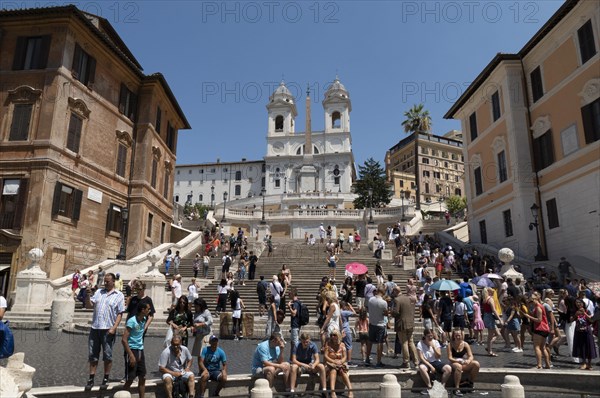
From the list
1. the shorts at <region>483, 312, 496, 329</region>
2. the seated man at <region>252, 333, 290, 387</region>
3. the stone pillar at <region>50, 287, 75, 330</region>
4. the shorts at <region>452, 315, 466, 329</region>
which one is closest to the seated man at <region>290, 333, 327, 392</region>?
the seated man at <region>252, 333, 290, 387</region>

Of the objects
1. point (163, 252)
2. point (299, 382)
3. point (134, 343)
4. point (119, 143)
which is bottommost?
point (299, 382)

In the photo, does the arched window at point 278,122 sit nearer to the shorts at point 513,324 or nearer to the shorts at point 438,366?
the shorts at point 513,324

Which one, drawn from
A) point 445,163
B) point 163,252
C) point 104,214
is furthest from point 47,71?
point 445,163

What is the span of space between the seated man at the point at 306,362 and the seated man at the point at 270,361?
0.12 metres

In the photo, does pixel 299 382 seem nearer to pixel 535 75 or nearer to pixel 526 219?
pixel 526 219

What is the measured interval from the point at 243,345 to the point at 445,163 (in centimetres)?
9311

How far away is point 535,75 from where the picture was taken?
23.7 meters

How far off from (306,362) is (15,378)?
4577mm

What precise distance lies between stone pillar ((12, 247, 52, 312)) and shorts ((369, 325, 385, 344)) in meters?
14.0

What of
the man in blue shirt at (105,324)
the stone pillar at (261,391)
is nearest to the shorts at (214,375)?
the man in blue shirt at (105,324)

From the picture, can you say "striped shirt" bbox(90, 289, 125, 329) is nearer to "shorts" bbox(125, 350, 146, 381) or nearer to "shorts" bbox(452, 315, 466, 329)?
"shorts" bbox(125, 350, 146, 381)

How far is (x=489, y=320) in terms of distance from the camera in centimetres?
1101

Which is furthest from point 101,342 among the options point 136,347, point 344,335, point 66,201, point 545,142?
point 545,142

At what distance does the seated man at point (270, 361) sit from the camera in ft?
24.0
